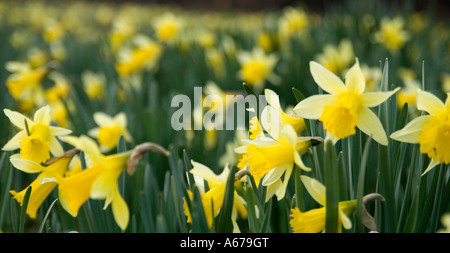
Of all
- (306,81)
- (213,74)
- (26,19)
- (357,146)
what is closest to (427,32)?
(306,81)

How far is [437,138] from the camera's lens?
75 cm

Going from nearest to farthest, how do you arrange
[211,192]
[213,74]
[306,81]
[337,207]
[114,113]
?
[337,207] → [211,192] → [114,113] → [306,81] → [213,74]

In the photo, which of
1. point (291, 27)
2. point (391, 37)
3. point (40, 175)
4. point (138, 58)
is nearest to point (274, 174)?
point (40, 175)

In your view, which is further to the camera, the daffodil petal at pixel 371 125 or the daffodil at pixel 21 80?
the daffodil at pixel 21 80

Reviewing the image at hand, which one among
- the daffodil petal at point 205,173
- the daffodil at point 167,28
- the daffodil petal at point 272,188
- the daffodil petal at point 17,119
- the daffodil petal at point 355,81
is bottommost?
the daffodil petal at point 272,188

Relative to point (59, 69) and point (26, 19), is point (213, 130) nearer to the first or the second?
point (59, 69)

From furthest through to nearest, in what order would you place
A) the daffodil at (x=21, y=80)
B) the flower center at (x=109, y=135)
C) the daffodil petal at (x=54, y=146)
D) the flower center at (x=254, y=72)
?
1. the flower center at (x=254, y=72)
2. the daffodil at (x=21, y=80)
3. the flower center at (x=109, y=135)
4. the daffodil petal at (x=54, y=146)

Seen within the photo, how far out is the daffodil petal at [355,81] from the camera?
0.80m

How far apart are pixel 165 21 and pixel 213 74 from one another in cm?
61

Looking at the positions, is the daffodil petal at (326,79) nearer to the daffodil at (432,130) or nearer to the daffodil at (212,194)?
the daffodil at (432,130)

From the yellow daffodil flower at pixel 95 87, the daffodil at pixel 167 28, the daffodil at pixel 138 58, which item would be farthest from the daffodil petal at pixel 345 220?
the daffodil at pixel 167 28

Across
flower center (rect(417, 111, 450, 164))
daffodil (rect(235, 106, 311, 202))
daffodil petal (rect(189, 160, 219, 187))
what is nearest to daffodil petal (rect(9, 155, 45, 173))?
daffodil petal (rect(189, 160, 219, 187))

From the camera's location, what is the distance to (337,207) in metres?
0.73

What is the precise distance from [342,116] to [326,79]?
3.4 inches
